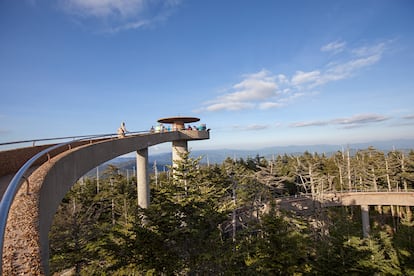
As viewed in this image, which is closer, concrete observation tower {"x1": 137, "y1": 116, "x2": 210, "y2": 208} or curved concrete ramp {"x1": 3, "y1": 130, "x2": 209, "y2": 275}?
curved concrete ramp {"x1": 3, "y1": 130, "x2": 209, "y2": 275}

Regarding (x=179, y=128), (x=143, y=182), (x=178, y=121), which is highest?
(x=178, y=121)

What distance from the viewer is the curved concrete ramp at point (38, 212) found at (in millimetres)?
2730

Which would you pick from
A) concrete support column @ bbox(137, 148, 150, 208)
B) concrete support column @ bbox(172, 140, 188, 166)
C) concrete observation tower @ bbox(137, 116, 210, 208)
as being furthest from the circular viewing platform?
concrete support column @ bbox(137, 148, 150, 208)

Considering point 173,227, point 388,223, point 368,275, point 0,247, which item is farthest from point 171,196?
point 388,223

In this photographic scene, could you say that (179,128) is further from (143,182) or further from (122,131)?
(122,131)

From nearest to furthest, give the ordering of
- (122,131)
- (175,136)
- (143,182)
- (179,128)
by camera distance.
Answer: (122,131)
(143,182)
(175,136)
(179,128)

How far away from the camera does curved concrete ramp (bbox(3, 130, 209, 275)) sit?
8.96 ft

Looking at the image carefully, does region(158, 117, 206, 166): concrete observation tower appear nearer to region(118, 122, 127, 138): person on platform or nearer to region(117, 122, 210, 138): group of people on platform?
region(117, 122, 210, 138): group of people on platform

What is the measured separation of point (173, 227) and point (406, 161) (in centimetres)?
4190

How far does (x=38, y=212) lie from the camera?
11.5ft

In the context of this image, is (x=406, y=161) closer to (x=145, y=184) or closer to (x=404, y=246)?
(x=404, y=246)

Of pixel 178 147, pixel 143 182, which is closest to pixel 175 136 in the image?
pixel 178 147

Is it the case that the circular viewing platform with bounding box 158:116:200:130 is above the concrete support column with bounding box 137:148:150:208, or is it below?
above

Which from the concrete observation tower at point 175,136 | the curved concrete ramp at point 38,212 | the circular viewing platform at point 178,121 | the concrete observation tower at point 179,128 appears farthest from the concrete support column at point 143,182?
the curved concrete ramp at point 38,212
